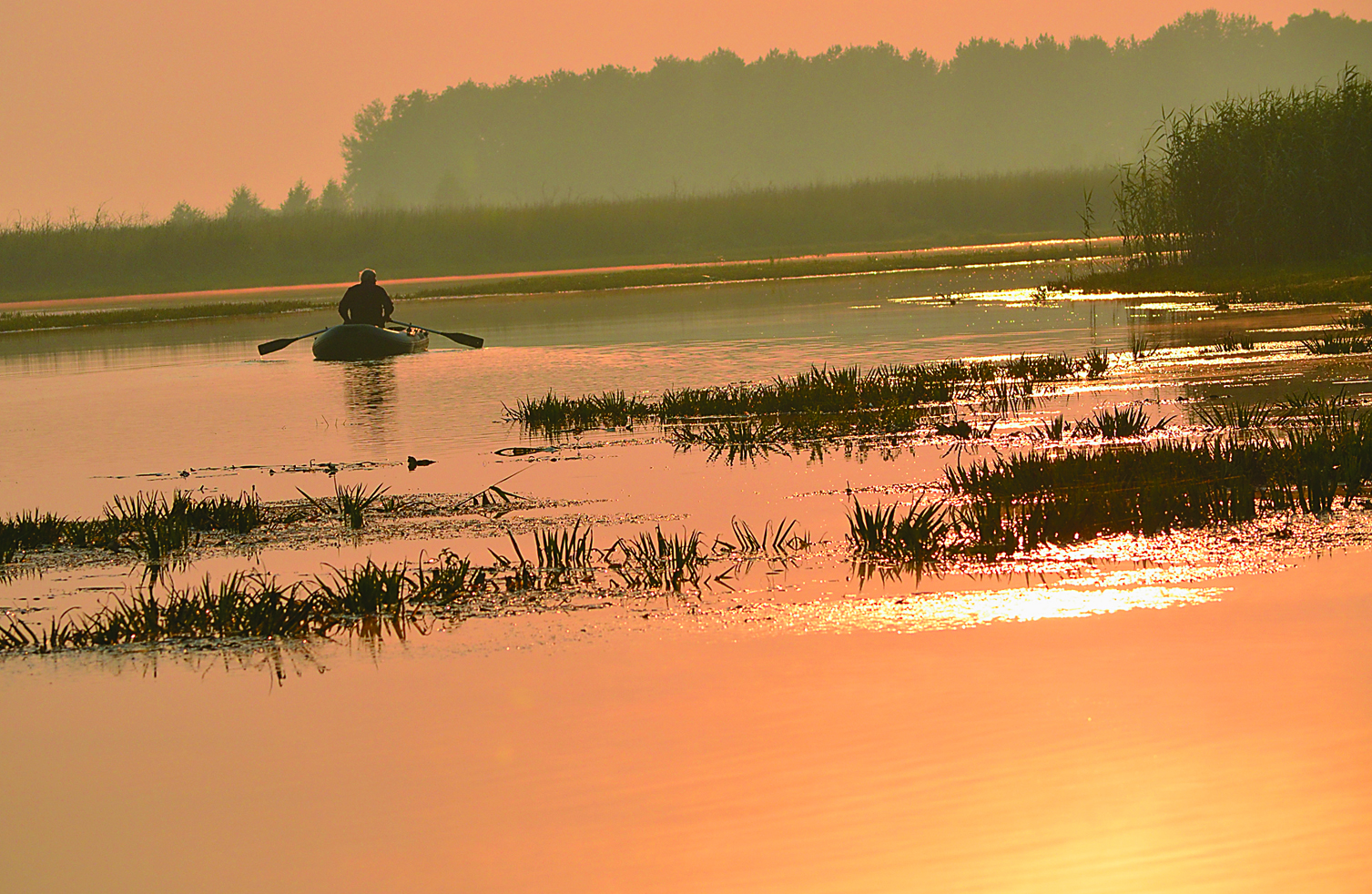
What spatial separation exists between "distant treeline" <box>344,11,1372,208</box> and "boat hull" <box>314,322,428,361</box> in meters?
144

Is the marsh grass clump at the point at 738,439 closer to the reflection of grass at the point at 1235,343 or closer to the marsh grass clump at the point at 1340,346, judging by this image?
the marsh grass clump at the point at 1340,346

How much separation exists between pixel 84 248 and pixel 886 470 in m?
61.9

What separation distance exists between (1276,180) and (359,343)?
18.3 metres

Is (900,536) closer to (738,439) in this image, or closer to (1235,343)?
(738,439)

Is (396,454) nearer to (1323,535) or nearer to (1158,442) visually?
(1158,442)

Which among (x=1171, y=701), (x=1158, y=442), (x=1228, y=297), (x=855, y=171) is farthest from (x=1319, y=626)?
(x=855, y=171)

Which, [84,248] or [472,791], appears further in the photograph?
[84,248]

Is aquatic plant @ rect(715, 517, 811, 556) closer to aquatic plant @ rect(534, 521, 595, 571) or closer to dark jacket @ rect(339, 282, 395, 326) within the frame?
aquatic plant @ rect(534, 521, 595, 571)

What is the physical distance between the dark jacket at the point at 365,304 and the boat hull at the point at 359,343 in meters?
0.41

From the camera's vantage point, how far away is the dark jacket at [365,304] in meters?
29.9

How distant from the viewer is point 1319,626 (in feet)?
25.1

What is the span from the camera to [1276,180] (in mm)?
33094

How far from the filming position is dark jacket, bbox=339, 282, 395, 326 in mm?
29922

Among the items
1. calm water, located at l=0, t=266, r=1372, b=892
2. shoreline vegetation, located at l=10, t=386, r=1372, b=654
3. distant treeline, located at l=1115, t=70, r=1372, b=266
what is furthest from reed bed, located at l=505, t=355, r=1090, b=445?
distant treeline, located at l=1115, t=70, r=1372, b=266
